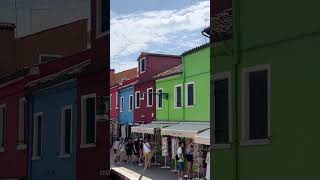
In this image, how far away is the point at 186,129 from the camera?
1292 mm

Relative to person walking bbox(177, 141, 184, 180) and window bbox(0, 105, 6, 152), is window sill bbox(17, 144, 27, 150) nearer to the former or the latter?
window bbox(0, 105, 6, 152)

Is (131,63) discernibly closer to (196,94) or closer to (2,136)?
(196,94)

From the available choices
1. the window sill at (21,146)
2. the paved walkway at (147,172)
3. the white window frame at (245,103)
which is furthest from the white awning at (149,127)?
the window sill at (21,146)

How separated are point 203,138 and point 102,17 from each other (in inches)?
39.0

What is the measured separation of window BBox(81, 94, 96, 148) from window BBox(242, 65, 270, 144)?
38.1 inches

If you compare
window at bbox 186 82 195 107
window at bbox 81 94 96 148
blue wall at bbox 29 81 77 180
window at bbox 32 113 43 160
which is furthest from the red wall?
window at bbox 32 113 43 160

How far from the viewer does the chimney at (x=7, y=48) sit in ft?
8.58

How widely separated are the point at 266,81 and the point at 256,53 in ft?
0.26

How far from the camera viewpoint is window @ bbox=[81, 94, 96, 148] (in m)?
2.11

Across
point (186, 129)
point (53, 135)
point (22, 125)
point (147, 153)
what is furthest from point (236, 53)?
point (22, 125)

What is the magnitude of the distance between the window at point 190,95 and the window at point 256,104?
157 mm

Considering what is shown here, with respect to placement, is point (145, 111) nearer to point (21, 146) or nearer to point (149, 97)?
point (149, 97)

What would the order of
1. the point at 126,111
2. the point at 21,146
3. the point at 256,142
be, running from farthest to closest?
the point at 21,146, the point at 126,111, the point at 256,142

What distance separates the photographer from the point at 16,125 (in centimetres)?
260
